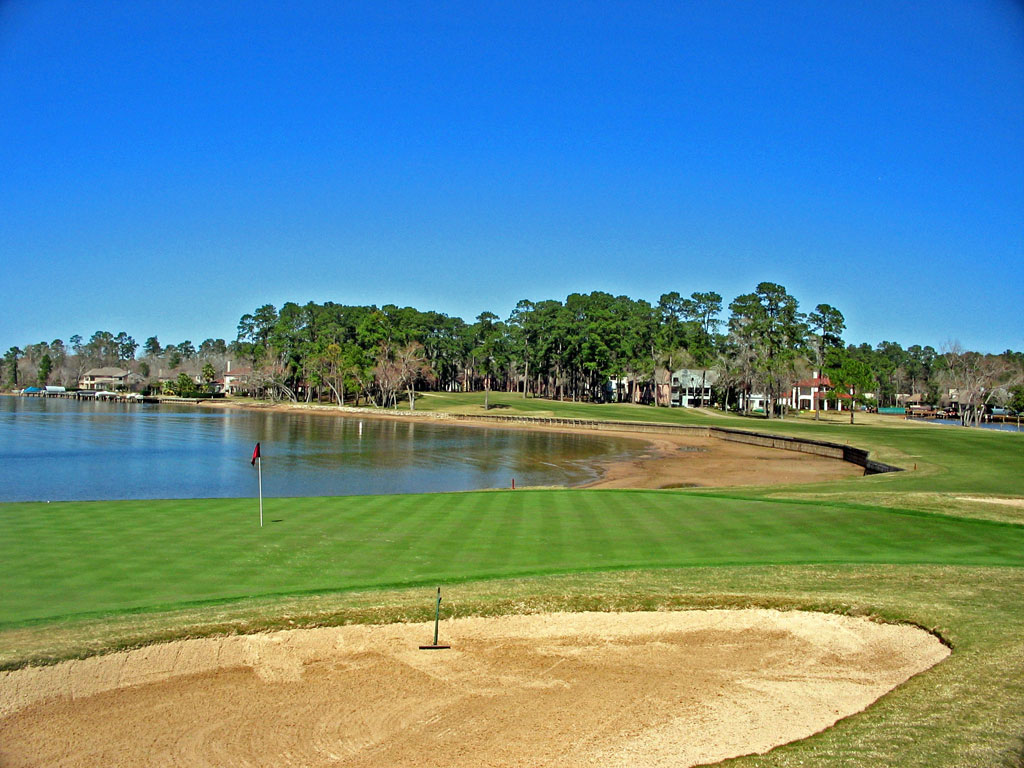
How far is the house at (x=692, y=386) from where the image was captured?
11538cm

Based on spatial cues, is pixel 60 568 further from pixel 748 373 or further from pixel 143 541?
pixel 748 373

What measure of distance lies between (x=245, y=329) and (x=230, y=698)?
499 ft

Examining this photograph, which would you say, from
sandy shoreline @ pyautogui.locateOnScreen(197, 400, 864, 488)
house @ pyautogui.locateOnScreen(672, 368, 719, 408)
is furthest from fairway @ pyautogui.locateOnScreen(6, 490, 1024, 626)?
house @ pyautogui.locateOnScreen(672, 368, 719, 408)

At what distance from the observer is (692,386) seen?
119 metres

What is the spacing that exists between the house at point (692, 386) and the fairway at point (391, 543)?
97091 millimetres

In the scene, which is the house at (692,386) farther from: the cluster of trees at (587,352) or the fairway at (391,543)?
the fairway at (391,543)

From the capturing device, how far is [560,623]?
10.5 meters

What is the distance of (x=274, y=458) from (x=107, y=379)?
157740mm

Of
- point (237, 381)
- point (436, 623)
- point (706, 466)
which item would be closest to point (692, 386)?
point (706, 466)

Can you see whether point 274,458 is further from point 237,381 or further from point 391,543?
point 237,381

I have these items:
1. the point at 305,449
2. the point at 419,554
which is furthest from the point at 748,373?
the point at 419,554

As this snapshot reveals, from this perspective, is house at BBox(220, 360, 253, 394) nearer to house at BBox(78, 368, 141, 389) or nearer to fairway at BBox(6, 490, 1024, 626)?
house at BBox(78, 368, 141, 389)

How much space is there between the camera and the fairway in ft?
39.3

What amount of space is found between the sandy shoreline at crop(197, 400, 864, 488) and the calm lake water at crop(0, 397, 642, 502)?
7.31 feet
